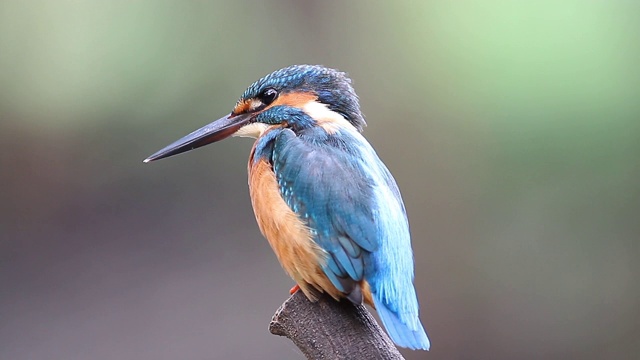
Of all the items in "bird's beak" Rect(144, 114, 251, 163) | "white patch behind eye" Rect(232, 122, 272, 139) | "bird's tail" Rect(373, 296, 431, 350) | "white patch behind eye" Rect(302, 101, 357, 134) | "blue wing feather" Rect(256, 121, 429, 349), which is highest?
"bird's beak" Rect(144, 114, 251, 163)

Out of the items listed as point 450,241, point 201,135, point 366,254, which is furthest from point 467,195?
point 366,254

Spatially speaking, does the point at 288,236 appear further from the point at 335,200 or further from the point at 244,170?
the point at 244,170

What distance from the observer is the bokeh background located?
120 inches

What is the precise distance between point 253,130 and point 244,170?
5.45ft

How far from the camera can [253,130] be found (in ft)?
5.10

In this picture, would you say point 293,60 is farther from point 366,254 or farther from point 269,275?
point 366,254

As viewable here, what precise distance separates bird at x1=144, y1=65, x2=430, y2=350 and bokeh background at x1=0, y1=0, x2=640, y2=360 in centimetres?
170

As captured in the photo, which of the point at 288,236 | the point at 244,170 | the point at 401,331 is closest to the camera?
the point at 401,331

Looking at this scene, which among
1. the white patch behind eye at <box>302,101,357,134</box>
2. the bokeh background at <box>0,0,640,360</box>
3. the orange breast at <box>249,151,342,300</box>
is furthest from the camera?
the bokeh background at <box>0,0,640,360</box>

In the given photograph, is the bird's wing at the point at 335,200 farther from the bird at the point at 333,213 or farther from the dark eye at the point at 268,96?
the dark eye at the point at 268,96

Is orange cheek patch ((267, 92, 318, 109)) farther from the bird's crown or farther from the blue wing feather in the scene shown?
the blue wing feather

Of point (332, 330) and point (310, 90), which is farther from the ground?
point (310, 90)

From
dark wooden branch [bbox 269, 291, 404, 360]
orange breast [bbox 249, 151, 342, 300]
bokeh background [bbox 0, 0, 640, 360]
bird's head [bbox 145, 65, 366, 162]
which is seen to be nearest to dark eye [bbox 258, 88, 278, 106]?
bird's head [bbox 145, 65, 366, 162]

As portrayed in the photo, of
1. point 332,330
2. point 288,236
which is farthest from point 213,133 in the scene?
point 332,330
